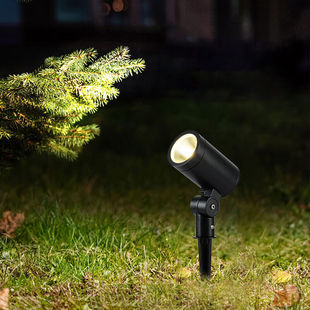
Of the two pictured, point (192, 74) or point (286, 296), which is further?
point (192, 74)

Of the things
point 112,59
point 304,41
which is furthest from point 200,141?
point 304,41

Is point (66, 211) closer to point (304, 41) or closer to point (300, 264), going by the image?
point (300, 264)

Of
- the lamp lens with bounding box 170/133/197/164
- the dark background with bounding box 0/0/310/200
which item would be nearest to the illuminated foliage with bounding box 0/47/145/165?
the lamp lens with bounding box 170/133/197/164

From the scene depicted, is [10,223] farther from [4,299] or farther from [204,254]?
[204,254]

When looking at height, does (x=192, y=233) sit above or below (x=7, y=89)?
below

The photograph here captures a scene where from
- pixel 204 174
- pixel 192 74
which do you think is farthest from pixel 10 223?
pixel 192 74

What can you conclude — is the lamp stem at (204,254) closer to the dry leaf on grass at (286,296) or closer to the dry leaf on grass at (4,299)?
the dry leaf on grass at (286,296)

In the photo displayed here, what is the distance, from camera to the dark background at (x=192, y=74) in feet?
23.9

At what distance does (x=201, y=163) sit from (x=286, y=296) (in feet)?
2.81

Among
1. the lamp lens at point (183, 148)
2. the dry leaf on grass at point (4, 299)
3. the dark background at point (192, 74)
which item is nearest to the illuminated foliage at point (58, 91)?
the lamp lens at point (183, 148)

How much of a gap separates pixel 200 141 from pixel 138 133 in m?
6.04

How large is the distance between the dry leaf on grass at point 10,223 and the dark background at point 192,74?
222 centimetres

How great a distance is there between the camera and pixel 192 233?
4.12 metres

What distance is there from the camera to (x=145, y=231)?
3.94 meters
